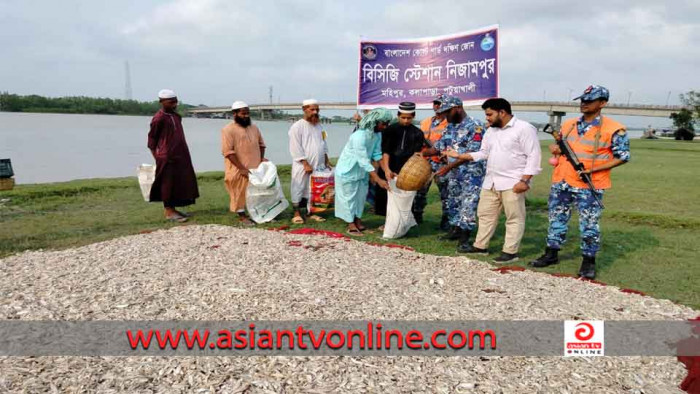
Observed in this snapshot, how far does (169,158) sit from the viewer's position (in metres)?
6.26

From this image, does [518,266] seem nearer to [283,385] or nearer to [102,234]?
[283,385]

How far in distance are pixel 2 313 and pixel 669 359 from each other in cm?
418

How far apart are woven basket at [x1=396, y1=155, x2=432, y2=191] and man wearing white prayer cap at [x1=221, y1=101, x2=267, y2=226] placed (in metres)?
2.23

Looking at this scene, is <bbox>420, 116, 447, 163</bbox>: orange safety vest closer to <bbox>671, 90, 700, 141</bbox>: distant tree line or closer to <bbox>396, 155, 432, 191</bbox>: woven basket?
<bbox>396, 155, 432, 191</bbox>: woven basket

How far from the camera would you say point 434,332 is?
9.25 feet

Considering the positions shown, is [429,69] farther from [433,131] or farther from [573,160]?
[573,160]

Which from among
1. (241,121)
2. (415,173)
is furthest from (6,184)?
(415,173)

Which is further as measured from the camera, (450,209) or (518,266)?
(450,209)

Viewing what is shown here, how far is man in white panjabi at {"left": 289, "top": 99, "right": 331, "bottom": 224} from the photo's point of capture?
6.10 m

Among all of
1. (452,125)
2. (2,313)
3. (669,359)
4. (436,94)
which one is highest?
(436,94)

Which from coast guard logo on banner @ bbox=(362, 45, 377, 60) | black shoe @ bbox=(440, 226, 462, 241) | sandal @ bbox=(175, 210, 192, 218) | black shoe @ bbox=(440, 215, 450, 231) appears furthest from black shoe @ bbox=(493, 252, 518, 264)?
coast guard logo on banner @ bbox=(362, 45, 377, 60)

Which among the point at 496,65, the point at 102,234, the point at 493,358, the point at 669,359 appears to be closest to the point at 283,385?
the point at 493,358

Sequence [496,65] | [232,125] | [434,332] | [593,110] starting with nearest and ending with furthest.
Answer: [434,332] < [593,110] < [232,125] < [496,65]

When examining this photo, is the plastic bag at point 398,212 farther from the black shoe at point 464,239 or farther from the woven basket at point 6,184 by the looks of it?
the woven basket at point 6,184
